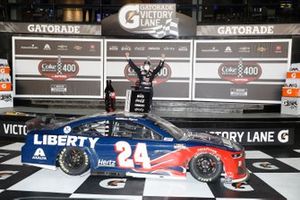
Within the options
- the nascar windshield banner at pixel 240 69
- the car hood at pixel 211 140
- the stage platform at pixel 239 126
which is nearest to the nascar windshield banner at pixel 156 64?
the nascar windshield banner at pixel 240 69

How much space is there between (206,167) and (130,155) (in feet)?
3.75

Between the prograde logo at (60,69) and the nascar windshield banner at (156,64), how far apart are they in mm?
917

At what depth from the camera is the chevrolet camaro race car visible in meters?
4.89

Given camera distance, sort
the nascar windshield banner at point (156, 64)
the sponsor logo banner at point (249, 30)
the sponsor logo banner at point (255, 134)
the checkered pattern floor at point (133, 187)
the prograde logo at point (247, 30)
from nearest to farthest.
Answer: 1. the checkered pattern floor at point (133, 187)
2. the sponsor logo banner at point (255, 134)
3. the sponsor logo banner at point (249, 30)
4. the prograde logo at point (247, 30)
5. the nascar windshield banner at point (156, 64)

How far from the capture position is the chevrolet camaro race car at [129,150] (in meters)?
4.89

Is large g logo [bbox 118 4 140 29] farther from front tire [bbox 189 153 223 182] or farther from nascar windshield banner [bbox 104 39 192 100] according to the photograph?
front tire [bbox 189 153 223 182]

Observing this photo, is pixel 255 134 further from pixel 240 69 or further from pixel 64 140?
pixel 64 140

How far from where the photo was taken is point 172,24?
9125mm

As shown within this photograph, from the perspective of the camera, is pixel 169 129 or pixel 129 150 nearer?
pixel 129 150

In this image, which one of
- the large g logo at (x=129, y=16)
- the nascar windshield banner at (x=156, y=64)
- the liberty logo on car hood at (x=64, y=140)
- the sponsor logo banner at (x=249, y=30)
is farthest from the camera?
the nascar windshield banner at (x=156, y=64)

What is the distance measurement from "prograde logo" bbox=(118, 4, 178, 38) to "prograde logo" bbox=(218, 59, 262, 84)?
5.50ft

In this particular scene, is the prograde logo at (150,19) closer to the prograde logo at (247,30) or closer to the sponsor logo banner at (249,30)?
the sponsor logo banner at (249,30)

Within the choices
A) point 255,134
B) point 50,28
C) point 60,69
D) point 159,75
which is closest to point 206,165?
point 255,134

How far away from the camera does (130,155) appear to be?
493 centimetres
